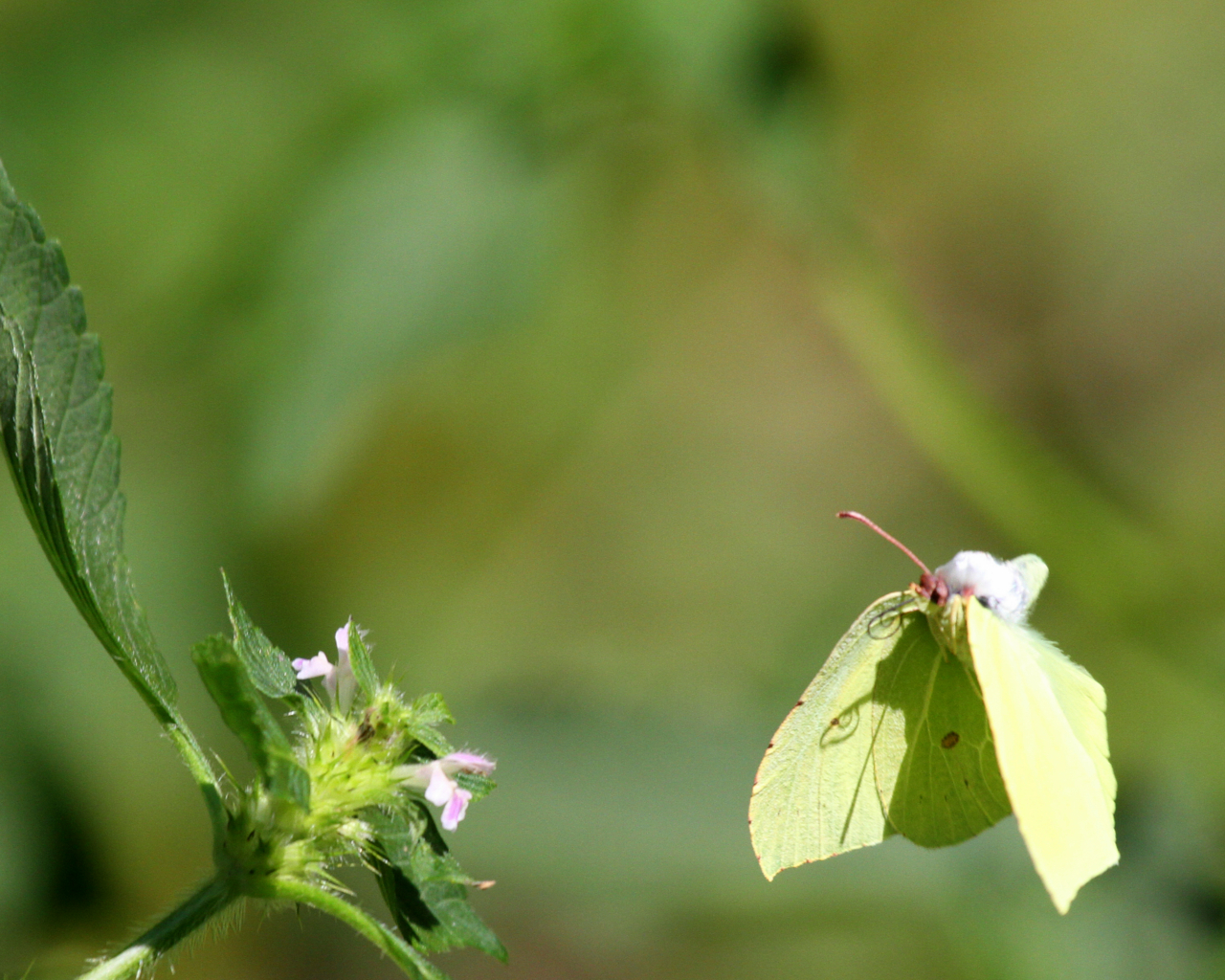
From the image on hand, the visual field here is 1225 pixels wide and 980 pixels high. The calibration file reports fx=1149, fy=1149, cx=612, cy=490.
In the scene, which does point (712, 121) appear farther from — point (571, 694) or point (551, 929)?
point (551, 929)

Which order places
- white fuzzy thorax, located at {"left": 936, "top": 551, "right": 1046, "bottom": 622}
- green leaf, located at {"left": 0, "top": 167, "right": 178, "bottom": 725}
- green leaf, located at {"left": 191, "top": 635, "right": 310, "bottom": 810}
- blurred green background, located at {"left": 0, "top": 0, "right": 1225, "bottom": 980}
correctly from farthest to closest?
blurred green background, located at {"left": 0, "top": 0, "right": 1225, "bottom": 980} → white fuzzy thorax, located at {"left": 936, "top": 551, "right": 1046, "bottom": 622} → green leaf, located at {"left": 0, "top": 167, "right": 178, "bottom": 725} → green leaf, located at {"left": 191, "top": 635, "right": 310, "bottom": 810}

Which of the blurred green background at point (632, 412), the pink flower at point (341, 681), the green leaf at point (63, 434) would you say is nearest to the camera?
the green leaf at point (63, 434)

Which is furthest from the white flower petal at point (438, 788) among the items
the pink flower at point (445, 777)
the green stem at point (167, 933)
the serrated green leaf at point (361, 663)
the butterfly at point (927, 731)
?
the butterfly at point (927, 731)

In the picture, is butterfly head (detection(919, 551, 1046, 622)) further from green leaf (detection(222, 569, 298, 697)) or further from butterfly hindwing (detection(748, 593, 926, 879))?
green leaf (detection(222, 569, 298, 697))

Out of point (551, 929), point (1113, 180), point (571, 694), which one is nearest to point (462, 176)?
point (571, 694)

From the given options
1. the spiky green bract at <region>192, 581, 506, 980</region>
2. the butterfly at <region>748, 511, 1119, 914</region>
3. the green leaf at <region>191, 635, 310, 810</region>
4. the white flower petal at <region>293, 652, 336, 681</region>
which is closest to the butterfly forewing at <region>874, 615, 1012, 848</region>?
the butterfly at <region>748, 511, 1119, 914</region>

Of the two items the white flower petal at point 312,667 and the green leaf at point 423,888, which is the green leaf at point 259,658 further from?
the green leaf at point 423,888
